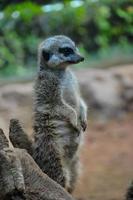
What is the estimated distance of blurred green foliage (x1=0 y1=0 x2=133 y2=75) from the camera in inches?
496

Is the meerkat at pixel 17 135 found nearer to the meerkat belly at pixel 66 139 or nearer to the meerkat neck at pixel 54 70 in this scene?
the meerkat belly at pixel 66 139

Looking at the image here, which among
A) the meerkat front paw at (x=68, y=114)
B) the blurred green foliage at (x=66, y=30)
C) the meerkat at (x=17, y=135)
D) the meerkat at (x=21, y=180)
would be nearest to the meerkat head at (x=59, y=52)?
the meerkat front paw at (x=68, y=114)

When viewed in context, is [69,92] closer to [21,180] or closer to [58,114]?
[58,114]

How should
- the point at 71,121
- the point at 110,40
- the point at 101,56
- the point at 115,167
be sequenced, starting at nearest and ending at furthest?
the point at 71,121
the point at 115,167
the point at 101,56
the point at 110,40

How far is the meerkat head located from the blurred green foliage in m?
7.60

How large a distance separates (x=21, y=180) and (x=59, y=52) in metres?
1.29

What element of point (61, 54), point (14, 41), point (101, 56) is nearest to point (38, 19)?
point (14, 41)

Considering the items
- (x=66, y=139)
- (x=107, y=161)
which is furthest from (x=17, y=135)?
(x=107, y=161)

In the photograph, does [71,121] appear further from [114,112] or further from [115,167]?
[114,112]

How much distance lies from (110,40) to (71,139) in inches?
366

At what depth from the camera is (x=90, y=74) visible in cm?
1038

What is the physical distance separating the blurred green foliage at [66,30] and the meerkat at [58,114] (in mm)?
7500

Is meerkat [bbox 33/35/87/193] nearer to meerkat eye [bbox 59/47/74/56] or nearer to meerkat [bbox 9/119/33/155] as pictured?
meerkat eye [bbox 59/47/74/56]

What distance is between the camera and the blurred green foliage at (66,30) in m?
12.6
